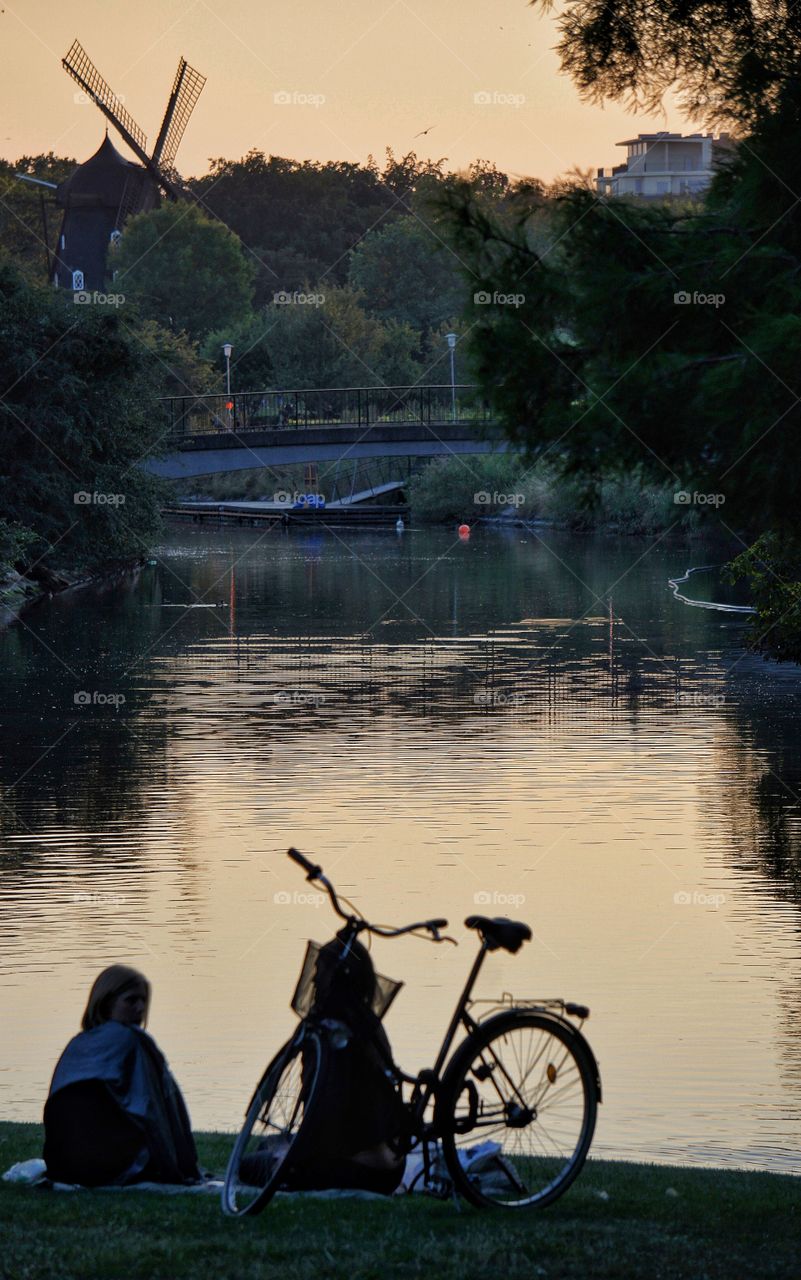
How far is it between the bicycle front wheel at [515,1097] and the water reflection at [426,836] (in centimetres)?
237

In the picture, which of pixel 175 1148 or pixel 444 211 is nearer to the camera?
pixel 175 1148

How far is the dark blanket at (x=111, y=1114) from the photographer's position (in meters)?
7.23

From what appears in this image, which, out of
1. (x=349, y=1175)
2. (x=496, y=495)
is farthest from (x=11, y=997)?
(x=496, y=495)

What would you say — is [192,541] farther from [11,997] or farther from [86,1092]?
[86,1092]

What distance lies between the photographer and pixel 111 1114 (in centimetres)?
727

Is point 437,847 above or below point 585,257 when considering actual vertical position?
below

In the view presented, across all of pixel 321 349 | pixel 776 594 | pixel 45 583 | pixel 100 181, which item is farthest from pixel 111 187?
pixel 776 594

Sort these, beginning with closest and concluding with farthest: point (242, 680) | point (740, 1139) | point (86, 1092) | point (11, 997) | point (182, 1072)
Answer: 1. point (86, 1092)
2. point (740, 1139)
3. point (182, 1072)
4. point (11, 997)
5. point (242, 680)

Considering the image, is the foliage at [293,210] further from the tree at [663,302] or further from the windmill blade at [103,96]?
the tree at [663,302]

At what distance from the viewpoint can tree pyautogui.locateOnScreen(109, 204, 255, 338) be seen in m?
126

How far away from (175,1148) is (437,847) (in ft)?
31.5

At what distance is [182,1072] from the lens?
10.7 meters

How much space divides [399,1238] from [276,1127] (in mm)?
699

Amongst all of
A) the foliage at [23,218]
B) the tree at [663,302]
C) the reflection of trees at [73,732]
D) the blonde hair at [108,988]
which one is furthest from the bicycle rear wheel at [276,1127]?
the foliage at [23,218]
